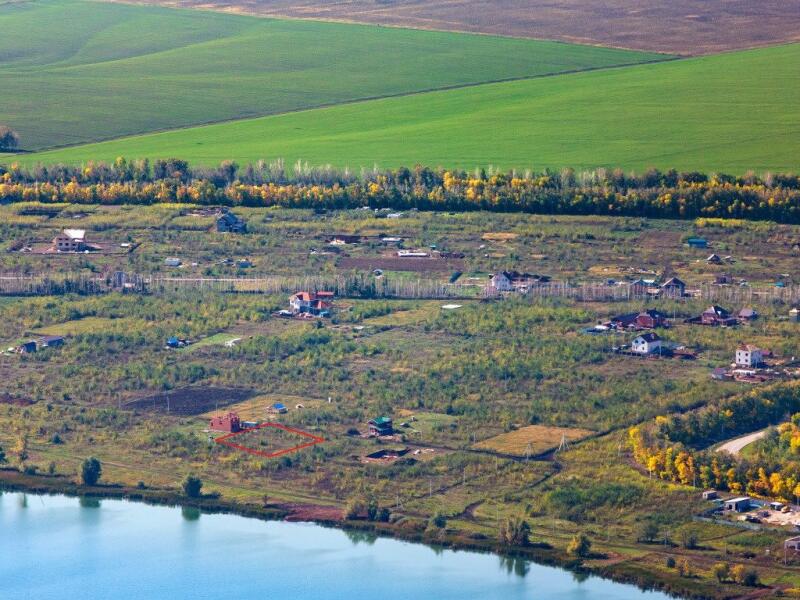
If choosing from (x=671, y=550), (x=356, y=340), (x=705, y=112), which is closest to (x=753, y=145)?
(x=705, y=112)

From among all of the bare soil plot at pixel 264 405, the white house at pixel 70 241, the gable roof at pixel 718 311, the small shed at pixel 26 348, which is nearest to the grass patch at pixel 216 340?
the small shed at pixel 26 348

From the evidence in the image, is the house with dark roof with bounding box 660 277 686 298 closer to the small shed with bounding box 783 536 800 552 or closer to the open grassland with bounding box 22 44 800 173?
the open grassland with bounding box 22 44 800 173

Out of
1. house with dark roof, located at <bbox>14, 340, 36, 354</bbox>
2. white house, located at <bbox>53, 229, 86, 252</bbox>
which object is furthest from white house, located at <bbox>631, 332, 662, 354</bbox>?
white house, located at <bbox>53, 229, 86, 252</bbox>

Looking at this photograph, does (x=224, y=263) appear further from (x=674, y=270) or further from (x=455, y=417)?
(x=455, y=417)

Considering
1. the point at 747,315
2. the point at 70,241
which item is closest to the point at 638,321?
the point at 747,315

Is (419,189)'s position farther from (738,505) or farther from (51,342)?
(738,505)
